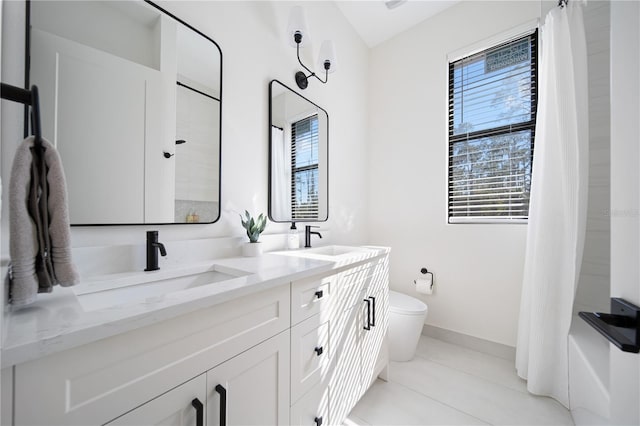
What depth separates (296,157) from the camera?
1785 millimetres

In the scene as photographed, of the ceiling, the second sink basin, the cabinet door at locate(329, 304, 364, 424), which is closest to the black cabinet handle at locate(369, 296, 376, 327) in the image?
the cabinet door at locate(329, 304, 364, 424)

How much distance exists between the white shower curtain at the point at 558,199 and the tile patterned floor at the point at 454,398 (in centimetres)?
15

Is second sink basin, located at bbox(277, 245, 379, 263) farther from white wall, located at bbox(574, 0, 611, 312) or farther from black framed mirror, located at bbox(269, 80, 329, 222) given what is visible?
white wall, located at bbox(574, 0, 611, 312)

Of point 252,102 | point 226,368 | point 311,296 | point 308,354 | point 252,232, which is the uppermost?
point 252,102

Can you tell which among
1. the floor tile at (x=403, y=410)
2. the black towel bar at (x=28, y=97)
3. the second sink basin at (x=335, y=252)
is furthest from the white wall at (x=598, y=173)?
the black towel bar at (x=28, y=97)

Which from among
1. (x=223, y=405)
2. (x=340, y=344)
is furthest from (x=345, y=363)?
(x=223, y=405)

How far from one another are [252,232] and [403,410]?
51.3 inches

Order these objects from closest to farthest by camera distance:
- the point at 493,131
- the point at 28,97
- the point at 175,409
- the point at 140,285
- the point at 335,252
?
the point at 28,97 → the point at 175,409 → the point at 140,285 → the point at 335,252 → the point at 493,131

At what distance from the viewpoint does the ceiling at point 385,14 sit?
6.78 feet

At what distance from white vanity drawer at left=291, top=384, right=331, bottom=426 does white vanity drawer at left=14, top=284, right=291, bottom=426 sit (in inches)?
16.0

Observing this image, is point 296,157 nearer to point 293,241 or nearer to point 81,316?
point 293,241

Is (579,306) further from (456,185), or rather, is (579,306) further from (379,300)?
(379,300)

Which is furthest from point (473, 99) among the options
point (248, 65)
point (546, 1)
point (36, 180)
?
point (36, 180)

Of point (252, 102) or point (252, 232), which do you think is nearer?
point (252, 232)
